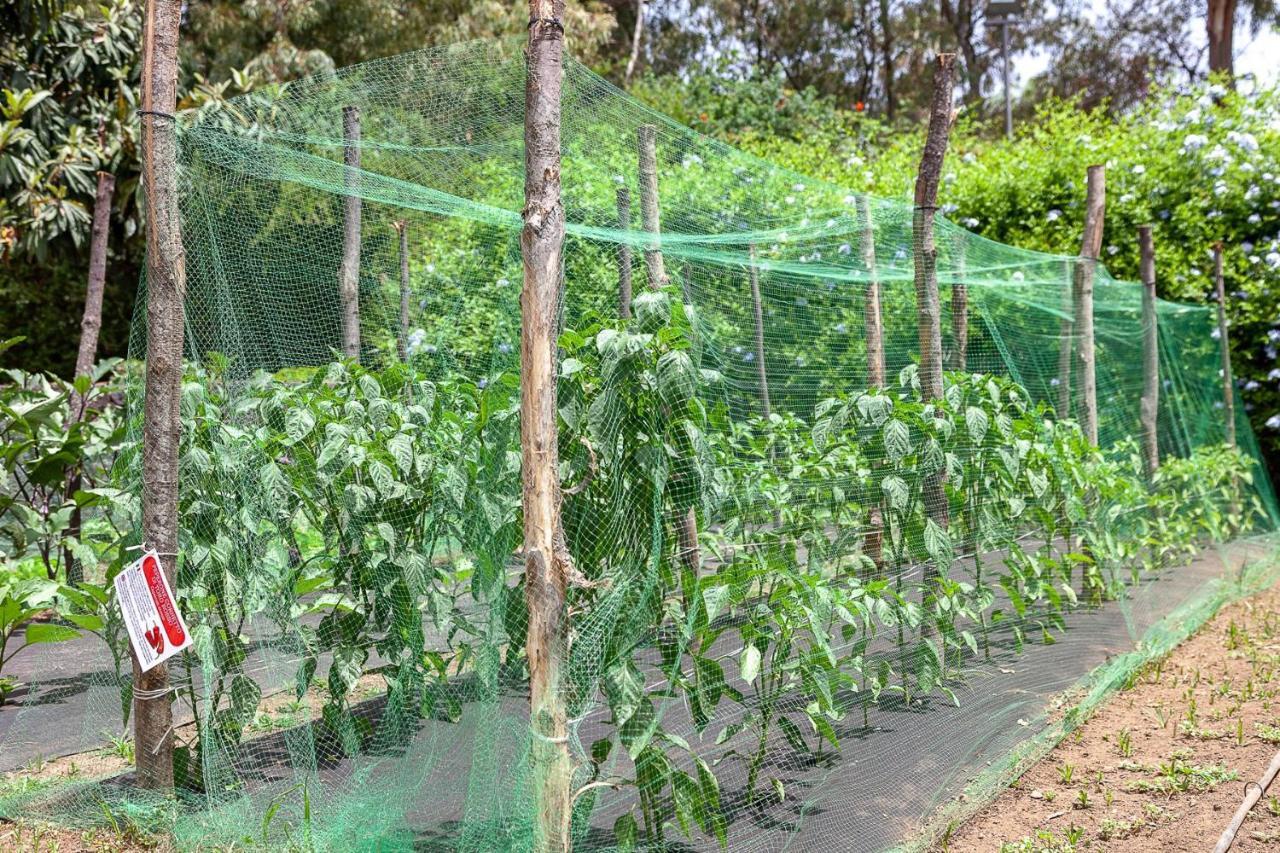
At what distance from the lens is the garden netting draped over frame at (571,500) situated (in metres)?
2.52

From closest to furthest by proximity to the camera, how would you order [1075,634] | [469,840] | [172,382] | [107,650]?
[469,840] → [172,382] → [107,650] → [1075,634]

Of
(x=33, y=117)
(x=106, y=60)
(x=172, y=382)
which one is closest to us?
(x=172, y=382)

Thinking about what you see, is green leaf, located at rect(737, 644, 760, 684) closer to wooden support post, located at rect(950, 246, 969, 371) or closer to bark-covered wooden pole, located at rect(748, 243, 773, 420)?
A: bark-covered wooden pole, located at rect(748, 243, 773, 420)

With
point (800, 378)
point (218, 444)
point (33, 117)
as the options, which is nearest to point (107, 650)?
point (218, 444)

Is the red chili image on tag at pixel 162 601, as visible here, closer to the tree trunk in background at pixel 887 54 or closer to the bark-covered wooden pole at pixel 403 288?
the bark-covered wooden pole at pixel 403 288

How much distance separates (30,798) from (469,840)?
1.39 meters

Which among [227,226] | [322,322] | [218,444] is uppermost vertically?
[227,226]

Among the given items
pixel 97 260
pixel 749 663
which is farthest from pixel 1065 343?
pixel 97 260

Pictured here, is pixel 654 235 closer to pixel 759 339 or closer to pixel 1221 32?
pixel 759 339

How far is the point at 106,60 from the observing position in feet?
33.0

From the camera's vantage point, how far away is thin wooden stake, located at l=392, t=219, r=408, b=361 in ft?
10.2

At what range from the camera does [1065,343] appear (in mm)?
5180

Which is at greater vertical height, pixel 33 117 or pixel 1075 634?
pixel 33 117

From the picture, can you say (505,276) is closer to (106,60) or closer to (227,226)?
(227,226)
